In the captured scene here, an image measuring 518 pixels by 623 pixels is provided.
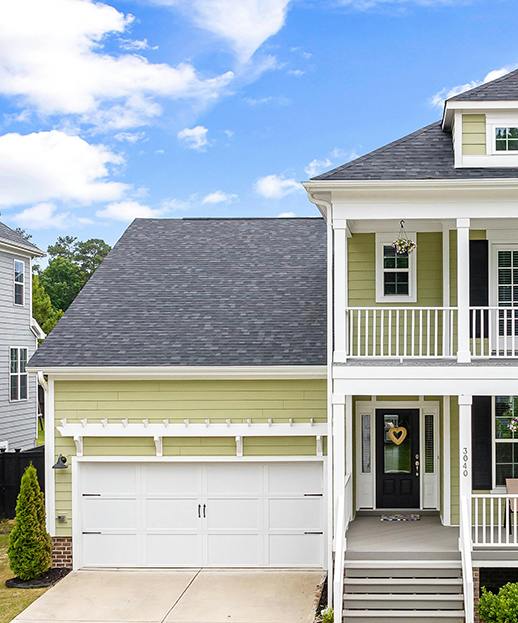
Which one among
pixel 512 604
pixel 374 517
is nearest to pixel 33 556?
pixel 374 517

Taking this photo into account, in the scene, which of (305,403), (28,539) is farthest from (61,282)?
(305,403)

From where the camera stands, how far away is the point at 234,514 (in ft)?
48.2

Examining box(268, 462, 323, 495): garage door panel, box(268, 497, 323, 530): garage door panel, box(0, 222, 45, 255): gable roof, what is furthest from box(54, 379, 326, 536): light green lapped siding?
box(0, 222, 45, 255): gable roof

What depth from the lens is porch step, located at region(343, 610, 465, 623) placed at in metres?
11.3

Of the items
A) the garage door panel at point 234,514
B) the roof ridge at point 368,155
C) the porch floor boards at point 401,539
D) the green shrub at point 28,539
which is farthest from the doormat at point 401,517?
the roof ridge at point 368,155

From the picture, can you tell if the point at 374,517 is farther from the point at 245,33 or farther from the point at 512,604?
the point at 245,33

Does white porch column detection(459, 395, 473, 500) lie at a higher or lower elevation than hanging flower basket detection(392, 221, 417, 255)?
lower

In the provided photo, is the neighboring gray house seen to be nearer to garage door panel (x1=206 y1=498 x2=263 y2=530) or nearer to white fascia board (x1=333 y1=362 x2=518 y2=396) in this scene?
garage door panel (x1=206 y1=498 x2=263 y2=530)

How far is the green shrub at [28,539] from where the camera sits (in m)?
13.7

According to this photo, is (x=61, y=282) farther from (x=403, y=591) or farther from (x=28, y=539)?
(x=403, y=591)

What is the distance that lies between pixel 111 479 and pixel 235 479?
2282 mm

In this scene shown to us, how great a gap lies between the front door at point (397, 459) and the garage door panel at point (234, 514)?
2302mm

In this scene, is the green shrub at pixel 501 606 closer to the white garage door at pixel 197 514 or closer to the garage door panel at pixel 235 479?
the white garage door at pixel 197 514

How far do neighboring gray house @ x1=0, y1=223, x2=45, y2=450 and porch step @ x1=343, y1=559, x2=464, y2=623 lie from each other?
1340 cm
